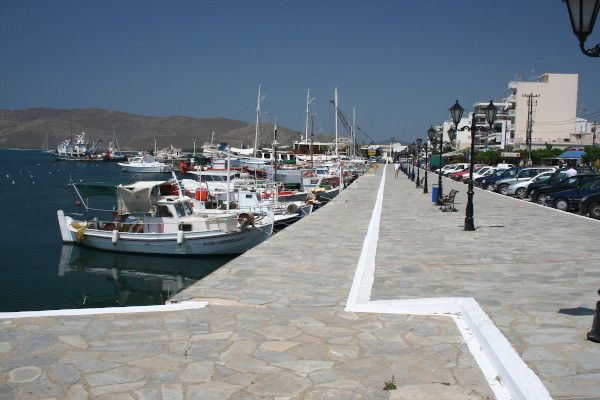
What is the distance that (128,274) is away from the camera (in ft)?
63.8

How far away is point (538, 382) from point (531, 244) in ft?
28.0

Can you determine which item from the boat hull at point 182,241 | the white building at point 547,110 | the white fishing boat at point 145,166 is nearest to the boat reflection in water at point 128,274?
the boat hull at point 182,241

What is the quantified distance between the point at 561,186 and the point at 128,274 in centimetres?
1896

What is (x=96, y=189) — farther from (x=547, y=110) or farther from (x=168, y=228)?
(x=547, y=110)

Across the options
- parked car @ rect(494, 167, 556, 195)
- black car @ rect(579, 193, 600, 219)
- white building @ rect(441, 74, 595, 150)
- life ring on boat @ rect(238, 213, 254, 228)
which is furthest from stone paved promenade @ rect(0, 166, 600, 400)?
white building @ rect(441, 74, 595, 150)

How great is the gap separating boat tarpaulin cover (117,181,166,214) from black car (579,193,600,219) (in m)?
16.8

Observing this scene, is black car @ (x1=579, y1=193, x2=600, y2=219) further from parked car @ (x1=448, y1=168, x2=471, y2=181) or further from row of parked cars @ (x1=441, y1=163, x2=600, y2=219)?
parked car @ (x1=448, y1=168, x2=471, y2=181)

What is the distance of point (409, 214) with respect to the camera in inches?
779

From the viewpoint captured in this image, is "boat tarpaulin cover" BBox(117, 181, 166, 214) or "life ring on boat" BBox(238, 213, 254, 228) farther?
"life ring on boat" BBox(238, 213, 254, 228)

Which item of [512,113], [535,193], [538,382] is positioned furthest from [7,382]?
[512,113]

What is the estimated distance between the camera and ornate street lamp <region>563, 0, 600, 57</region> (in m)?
5.20

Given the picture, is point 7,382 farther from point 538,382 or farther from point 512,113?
point 512,113

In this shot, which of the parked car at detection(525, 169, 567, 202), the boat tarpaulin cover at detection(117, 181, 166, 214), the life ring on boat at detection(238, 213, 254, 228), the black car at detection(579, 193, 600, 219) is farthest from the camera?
the parked car at detection(525, 169, 567, 202)

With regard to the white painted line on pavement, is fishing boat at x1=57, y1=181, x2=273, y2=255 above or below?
below
